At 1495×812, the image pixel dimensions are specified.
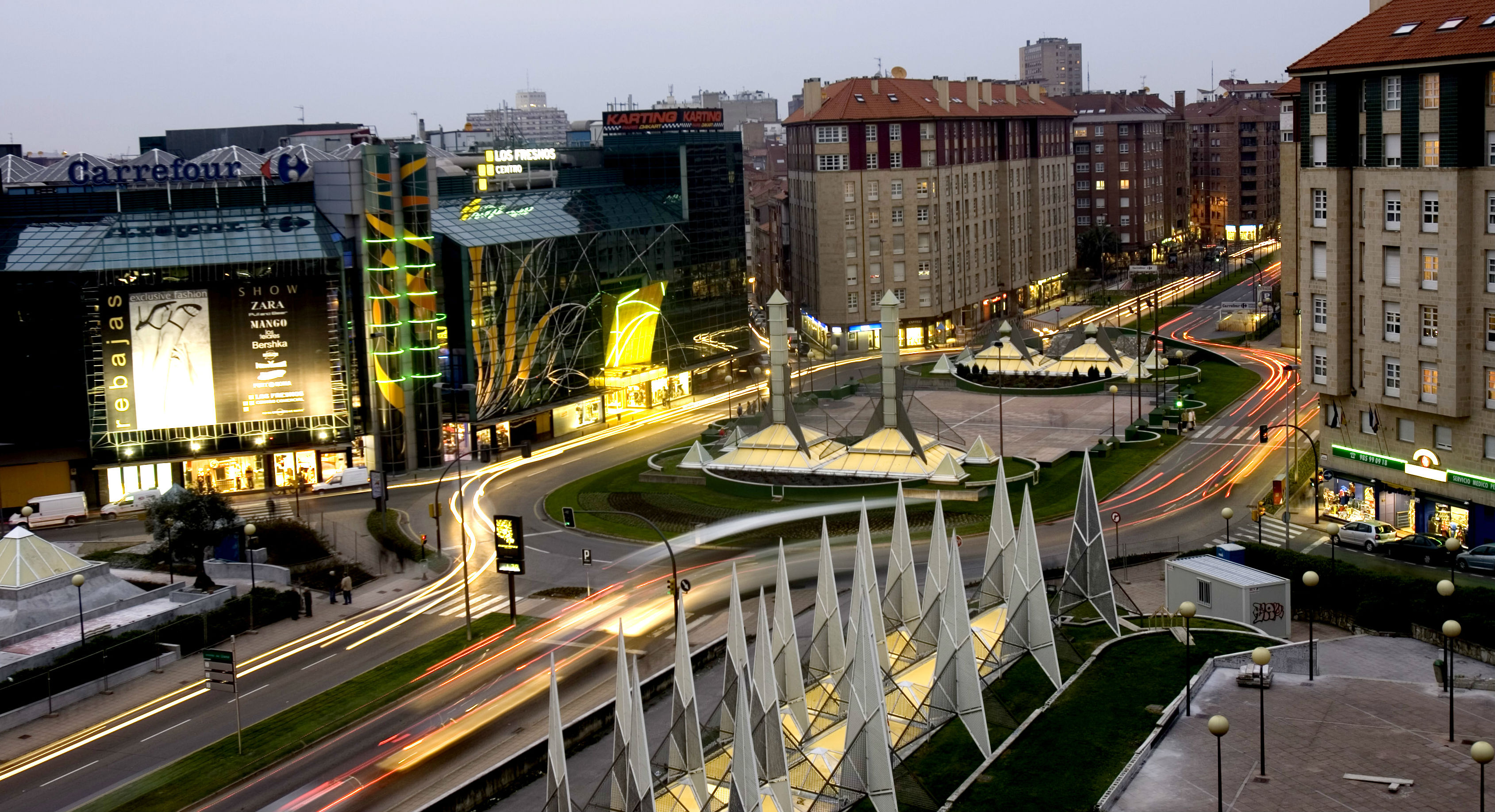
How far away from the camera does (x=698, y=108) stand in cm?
14650

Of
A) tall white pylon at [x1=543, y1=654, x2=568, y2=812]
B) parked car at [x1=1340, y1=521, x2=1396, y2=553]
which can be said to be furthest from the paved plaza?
parked car at [x1=1340, y1=521, x2=1396, y2=553]

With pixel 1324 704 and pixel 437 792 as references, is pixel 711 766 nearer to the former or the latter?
pixel 437 792

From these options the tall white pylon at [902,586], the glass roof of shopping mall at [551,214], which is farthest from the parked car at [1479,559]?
the glass roof of shopping mall at [551,214]

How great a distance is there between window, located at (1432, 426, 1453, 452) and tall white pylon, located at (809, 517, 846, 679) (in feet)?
123

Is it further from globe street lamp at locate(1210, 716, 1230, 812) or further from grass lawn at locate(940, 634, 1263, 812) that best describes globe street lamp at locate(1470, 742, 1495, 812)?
grass lawn at locate(940, 634, 1263, 812)

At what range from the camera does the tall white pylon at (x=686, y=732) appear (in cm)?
4919

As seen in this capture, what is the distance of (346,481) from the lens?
111375 millimetres

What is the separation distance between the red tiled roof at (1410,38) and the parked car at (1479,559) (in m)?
23.0

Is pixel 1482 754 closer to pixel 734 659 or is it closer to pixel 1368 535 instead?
pixel 734 659

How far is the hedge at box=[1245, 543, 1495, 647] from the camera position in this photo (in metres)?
60.3

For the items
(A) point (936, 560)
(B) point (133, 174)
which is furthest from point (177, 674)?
(B) point (133, 174)

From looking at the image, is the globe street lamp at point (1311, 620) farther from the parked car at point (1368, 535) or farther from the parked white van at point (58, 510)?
the parked white van at point (58, 510)

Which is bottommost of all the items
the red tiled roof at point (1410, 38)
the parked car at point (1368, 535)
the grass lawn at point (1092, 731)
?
the grass lawn at point (1092, 731)

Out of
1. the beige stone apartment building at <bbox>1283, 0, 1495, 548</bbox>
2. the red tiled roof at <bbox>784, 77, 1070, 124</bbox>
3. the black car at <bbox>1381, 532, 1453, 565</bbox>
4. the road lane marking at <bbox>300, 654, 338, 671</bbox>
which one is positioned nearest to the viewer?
the road lane marking at <bbox>300, 654, 338, 671</bbox>
